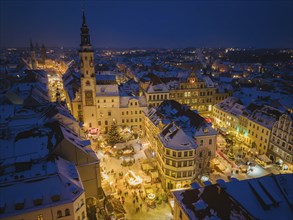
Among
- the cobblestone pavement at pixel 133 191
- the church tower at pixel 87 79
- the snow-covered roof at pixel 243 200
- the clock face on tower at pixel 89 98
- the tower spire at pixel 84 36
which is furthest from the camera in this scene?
the clock face on tower at pixel 89 98

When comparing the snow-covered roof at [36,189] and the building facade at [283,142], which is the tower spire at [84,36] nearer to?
the snow-covered roof at [36,189]

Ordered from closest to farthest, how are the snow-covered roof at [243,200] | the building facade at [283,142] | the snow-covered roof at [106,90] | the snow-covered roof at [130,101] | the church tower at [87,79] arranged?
the snow-covered roof at [243,200] → the building facade at [283,142] → the church tower at [87,79] → the snow-covered roof at [106,90] → the snow-covered roof at [130,101]

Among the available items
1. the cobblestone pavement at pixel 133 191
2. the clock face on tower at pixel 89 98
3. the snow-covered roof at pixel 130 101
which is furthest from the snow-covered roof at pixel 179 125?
the clock face on tower at pixel 89 98

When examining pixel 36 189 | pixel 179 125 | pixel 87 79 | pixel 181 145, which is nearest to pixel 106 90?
pixel 87 79

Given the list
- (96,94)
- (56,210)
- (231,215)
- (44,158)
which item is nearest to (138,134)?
(96,94)

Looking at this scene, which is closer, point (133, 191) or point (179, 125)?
point (133, 191)

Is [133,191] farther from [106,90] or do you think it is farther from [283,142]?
[283,142]

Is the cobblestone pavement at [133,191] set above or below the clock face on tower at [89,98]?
below

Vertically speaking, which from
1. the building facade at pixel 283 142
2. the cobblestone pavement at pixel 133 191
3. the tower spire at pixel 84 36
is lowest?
the cobblestone pavement at pixel 133 191

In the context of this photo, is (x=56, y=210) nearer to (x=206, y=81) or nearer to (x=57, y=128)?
(x=57, y=128)
